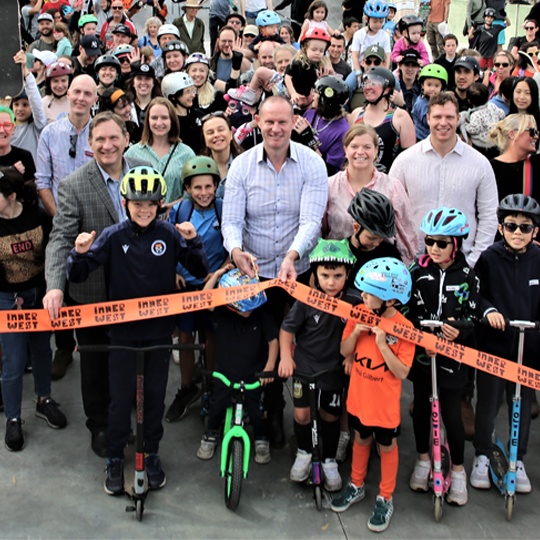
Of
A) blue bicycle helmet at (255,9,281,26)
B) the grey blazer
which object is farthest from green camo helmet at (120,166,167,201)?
blue bicycle helmet at (255,9,281,26)

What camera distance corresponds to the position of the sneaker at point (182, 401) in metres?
5.61

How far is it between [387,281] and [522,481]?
7.26ft

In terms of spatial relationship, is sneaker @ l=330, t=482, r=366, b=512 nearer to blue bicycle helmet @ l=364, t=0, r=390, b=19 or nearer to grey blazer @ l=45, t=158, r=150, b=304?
grey blazer @ l=45, t=158, r=150, b=304

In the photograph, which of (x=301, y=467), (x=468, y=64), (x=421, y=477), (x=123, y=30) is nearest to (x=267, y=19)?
(x=123, y=30)

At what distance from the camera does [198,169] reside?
5.09 m

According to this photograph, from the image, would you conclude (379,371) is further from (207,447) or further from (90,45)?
(90,45)

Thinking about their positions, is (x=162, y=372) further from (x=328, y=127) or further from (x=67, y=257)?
(x=328, y=127)

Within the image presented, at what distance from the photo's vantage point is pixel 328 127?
605 centimetres

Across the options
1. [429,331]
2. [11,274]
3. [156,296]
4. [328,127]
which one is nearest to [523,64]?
[328,127]

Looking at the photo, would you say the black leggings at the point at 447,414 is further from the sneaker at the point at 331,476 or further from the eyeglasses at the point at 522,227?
the eyeglasses at the point at 522,227

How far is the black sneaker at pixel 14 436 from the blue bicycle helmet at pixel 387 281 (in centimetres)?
333

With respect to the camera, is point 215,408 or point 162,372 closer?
point 162,372

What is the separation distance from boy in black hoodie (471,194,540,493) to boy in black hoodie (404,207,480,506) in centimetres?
30

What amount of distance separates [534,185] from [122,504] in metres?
4.79
